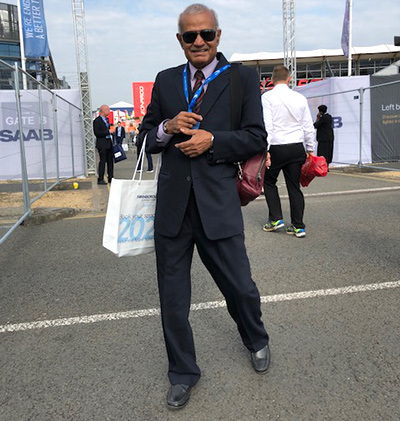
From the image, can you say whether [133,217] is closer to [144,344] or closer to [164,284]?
[164,284]

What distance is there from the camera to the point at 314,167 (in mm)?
5297

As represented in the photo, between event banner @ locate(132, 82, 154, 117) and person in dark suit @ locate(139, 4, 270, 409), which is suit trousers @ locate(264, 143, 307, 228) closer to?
person in dark suit @ locate(139, 4, 270, 409)

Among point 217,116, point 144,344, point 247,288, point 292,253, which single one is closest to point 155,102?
point 217,116

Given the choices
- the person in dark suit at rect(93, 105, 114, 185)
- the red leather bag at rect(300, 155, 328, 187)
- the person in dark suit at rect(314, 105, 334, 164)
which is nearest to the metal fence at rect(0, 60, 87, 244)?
the person in dark suit at rect(93, 105, 114, 185)

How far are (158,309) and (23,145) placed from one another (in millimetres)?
3501

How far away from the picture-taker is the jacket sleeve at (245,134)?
6.94 ft

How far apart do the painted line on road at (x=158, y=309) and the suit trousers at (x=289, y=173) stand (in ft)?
6.04

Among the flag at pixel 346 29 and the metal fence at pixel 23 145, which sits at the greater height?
the flag at pixel 346 29

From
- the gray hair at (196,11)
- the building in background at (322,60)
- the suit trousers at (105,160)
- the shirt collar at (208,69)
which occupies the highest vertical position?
the building in background at (322,60)

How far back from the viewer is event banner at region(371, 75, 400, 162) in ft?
44.1

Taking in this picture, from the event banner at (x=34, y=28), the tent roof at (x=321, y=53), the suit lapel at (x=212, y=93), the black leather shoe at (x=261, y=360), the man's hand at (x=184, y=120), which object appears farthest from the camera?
the tent roof at (x=321, y=53)

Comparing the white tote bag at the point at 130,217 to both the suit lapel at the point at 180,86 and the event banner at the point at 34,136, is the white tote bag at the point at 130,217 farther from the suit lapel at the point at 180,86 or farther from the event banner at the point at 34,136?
the event banner at the point at 34,136

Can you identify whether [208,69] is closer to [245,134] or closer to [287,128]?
[245,134]

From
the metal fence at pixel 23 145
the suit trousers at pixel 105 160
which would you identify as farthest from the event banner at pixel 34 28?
the suit trousers at pixel 105 160
